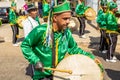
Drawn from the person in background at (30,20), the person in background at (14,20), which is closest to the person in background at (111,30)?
the person in background at (30,20)

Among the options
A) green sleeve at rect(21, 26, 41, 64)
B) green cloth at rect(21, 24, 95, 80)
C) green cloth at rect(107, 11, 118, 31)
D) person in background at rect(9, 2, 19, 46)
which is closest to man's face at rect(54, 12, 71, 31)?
green cloth at rect(21, 24, 95, 80)

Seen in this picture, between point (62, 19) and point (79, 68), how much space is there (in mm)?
634

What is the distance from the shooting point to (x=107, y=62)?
9.48 m

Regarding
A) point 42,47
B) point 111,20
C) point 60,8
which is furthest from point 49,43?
point 111,20

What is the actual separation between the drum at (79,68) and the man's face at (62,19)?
0.40 metres

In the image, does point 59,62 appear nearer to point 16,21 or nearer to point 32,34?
point 32,34

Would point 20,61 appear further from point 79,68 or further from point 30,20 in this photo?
point 79,68

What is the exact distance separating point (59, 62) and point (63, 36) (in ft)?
1.19

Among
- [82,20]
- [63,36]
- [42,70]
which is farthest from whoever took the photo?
[82,20]

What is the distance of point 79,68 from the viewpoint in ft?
12.3

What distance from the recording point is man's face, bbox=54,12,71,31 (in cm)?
376

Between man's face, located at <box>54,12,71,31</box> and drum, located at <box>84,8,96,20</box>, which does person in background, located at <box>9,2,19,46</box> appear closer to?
drum, located at <box>84,8,96,20</box>

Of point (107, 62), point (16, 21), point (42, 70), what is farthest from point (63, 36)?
point (16, 21)

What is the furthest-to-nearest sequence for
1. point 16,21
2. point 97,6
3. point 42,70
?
point 97,6 < point 16,21 < point 42,70
